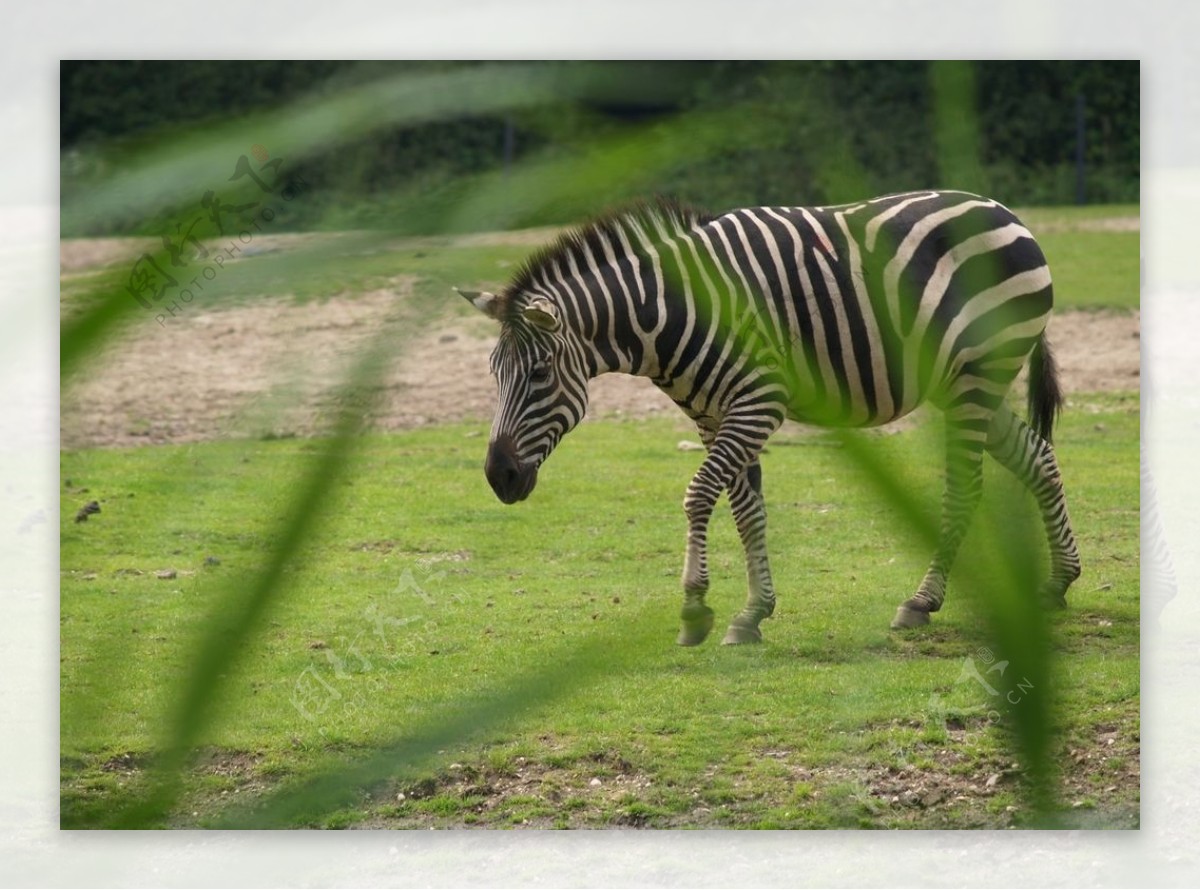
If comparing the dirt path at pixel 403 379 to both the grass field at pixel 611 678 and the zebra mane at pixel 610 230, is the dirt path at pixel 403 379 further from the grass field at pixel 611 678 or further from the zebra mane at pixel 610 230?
the zebra mane at pixel 610 230

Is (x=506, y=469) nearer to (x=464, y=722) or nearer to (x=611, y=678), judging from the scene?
(x=611, y=678)

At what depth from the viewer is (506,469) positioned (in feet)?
9.37

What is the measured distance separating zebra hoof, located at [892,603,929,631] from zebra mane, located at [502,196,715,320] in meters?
1.06

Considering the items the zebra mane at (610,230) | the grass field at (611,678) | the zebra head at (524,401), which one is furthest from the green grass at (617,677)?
the zebra mane at (610,230)

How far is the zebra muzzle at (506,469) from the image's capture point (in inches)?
112

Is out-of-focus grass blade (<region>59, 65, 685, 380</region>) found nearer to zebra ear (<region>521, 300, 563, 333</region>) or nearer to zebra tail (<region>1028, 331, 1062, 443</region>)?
zebra ear (<region>521, 300, 563, 333</region>)

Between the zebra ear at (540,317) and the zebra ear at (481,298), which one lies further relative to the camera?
the zebra ear at (540,317)

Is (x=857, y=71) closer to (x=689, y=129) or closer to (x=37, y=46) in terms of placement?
(x=37, y=46)

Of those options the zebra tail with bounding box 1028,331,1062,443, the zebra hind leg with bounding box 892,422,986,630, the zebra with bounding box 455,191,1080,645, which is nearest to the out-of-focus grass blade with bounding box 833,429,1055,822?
the zebra hind leg with bounding box 892,422,986,630

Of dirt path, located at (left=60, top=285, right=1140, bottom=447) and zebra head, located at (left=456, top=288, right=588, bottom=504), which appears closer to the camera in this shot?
zebra head, located at (left=456, top=288, right=588, bottom=504)

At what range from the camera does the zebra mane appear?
276 cm

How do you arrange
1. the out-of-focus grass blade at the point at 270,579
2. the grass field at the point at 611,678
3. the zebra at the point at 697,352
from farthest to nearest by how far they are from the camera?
1. the grass field at the point at 611,678
2. the zebra at the point at 697,352
3. the out-of-focus grass blade at the point at 270,579

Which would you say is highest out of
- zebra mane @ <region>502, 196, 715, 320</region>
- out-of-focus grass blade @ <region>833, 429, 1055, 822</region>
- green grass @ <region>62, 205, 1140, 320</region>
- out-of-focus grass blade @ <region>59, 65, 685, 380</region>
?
zebra mane @ <region>502, 196, 715, 320</region>

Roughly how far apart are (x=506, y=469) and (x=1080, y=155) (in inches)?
69.5
